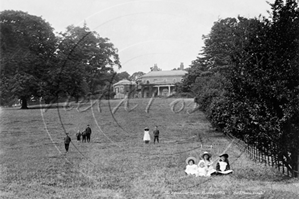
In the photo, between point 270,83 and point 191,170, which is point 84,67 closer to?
point 191,170

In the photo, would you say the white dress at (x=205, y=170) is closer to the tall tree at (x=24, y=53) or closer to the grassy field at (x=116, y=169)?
the grassy field at (x=116, y=169)

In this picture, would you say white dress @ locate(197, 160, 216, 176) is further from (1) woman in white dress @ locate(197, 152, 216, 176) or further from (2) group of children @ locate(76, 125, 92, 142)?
(2) group of children @ locate(76, 125, 92, 142)

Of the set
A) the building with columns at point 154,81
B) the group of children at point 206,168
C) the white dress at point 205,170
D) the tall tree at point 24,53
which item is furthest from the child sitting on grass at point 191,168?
the tall tree at point 24,53

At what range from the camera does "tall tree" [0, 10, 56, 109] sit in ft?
104

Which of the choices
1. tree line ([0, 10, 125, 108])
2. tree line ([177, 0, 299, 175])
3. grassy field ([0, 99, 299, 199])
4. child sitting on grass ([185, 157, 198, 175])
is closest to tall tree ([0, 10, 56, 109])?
tree line ([0, 10, 125, 108])

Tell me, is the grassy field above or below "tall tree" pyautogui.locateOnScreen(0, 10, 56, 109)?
below

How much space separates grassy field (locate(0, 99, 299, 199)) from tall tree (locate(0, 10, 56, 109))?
472cm

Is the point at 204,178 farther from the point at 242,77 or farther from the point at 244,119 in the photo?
the point at 242,77

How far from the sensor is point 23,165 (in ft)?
46.0

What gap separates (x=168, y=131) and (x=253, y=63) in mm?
17708

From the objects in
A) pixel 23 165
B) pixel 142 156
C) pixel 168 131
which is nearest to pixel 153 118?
pixel 168 131

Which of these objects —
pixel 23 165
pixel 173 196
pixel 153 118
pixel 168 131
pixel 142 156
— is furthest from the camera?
pixel 153 118

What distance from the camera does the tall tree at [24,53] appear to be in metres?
31.8

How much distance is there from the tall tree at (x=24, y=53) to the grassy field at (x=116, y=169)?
472 centimetres
